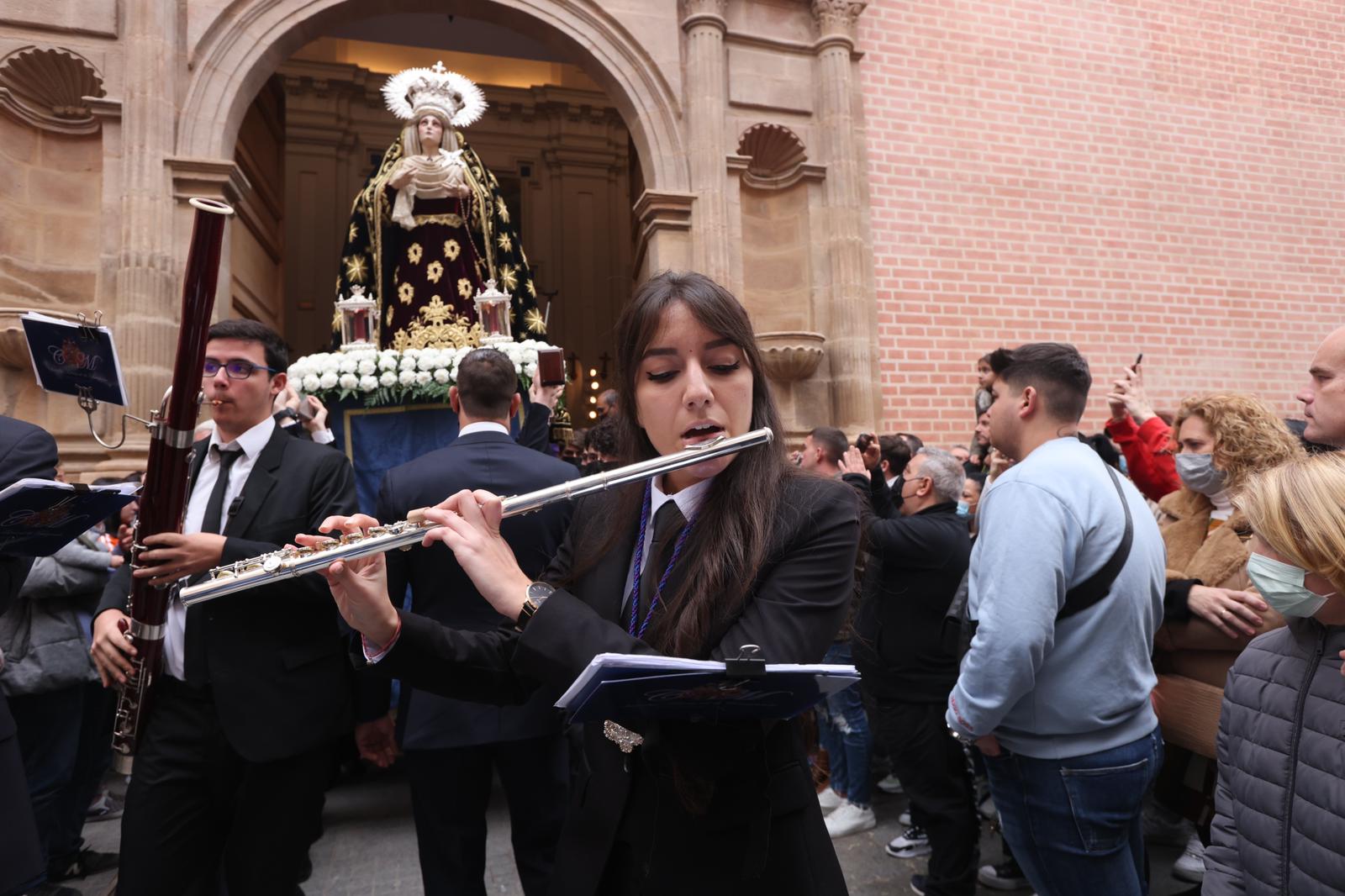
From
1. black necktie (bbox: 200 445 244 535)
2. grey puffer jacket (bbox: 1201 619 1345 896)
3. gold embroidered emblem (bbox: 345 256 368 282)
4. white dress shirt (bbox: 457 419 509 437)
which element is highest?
gold embroidered emblem (bbox: 345 256 368 282)

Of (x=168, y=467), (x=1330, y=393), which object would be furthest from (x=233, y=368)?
(x=1330, y=393)

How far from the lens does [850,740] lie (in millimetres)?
4316

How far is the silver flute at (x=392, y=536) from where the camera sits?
1473 mm

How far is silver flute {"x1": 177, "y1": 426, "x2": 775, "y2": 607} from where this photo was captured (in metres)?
1.47

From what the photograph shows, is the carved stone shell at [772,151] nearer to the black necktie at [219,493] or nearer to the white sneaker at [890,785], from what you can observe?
the white sneaker at [890,785]

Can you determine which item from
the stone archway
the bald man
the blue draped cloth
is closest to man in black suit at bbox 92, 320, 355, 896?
the blue draped cloth

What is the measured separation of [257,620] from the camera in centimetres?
250

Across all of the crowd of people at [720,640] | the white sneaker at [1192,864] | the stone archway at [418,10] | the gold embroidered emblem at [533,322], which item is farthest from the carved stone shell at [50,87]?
the white sneaker at [1192,864]

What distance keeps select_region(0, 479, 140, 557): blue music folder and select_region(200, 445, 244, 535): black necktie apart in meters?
0.32

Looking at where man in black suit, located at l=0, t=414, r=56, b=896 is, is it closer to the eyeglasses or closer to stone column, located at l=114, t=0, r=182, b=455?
the eyeglasses

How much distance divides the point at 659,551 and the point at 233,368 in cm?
193

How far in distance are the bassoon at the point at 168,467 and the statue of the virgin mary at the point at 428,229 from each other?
3.70 metres

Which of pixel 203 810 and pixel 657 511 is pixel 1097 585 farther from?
pixel 203 810

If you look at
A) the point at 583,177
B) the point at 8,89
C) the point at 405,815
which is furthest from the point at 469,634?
the point at 583,177
